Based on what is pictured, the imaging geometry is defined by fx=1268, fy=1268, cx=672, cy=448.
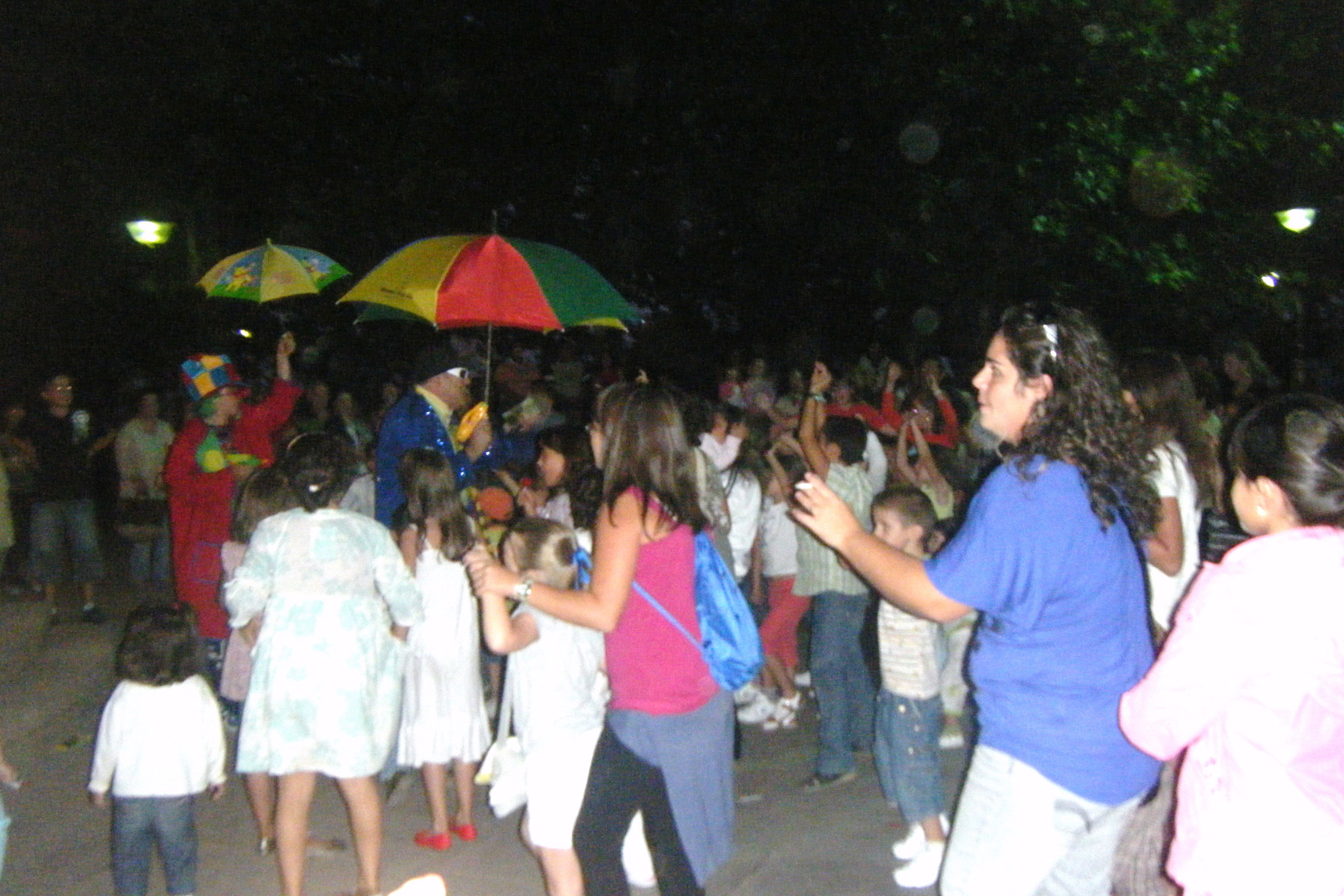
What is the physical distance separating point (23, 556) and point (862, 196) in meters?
11.1

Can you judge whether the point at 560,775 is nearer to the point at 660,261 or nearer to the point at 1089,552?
the point at 1089,552

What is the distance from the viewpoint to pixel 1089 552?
280cm

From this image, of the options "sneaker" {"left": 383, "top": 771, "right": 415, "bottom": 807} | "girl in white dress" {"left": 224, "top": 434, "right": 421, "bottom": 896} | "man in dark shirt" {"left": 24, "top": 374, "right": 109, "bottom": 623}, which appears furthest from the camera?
"man in dark shirt" {"left": 24, "top": 374, "right": 109, "bottom": 623}

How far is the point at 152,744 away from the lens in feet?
14.8

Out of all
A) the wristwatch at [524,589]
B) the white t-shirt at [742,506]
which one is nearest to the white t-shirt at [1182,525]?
the wristwatch at [524,589]

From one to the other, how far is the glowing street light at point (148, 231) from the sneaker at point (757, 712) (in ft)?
39.4

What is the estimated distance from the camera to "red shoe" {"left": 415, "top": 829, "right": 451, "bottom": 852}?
219 inches

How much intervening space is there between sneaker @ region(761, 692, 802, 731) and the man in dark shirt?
5696mm

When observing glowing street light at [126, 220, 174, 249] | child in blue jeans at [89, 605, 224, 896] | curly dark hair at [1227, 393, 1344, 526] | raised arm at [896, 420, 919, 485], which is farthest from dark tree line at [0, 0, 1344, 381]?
curly dark hair at [1227, 393, 1344, 526]

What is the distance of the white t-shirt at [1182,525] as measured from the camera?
171 inches

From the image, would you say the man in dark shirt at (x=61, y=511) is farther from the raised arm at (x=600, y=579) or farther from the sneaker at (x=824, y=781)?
the raised arm at (x=600, y=579)

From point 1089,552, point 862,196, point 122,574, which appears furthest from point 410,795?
point 862,196

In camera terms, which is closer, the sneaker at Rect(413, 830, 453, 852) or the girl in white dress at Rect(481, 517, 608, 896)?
the girl in white dress at Rect(481, 517, 608, 896)

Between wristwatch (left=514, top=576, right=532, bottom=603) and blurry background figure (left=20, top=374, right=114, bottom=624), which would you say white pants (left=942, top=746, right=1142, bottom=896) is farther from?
blurry background figure (left=20, top=374, right=114, bottom=624)
